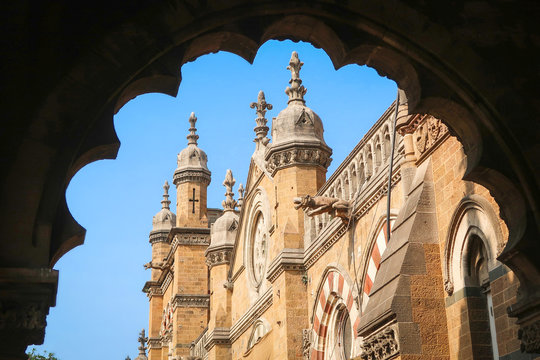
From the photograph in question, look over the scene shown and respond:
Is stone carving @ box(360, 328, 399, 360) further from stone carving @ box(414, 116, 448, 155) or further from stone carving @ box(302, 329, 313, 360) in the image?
stone carving @ box(302, 329, 313, 360)

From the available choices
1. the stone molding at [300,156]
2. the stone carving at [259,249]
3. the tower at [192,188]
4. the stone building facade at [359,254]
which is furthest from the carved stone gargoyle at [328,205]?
the tower at [192,188]

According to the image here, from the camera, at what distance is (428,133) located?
485 inches

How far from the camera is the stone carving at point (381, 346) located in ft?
36.7

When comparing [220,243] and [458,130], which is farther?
[220,243]

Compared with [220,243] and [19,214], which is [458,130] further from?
[220,243]

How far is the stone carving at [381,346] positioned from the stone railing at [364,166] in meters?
3.14

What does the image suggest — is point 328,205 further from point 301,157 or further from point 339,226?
point 301,157

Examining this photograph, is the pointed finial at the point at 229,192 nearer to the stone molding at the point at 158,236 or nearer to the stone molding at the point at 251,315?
the stone molding at the point at 251,315

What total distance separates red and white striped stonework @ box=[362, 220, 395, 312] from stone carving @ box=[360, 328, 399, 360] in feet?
9.87

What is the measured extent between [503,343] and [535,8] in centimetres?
437

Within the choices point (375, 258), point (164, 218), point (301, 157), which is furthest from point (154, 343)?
point (375, 258)

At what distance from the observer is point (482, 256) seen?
11.2 m

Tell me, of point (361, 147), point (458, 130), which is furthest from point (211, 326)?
point (458, 130)

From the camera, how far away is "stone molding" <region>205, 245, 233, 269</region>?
2794 centimetres
